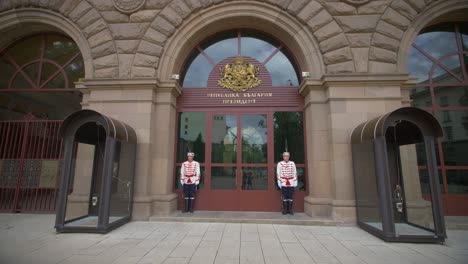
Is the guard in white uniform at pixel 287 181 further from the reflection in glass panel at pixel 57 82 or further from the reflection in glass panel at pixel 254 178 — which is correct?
the reflection in glass panel at pixel 57 82

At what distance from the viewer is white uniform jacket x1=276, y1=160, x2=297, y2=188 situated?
760 centimetres

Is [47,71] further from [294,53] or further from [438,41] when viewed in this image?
[438,41]

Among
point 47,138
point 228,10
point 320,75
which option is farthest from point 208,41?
point 47,138

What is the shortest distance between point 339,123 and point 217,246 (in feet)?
15.7

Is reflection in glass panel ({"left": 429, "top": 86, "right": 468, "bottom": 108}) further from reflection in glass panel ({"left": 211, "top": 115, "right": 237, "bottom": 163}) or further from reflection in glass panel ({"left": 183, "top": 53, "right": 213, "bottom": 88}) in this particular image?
reflection in glass panel ({"left": 183, "top": 53, "right": 213, "bottom": 88})

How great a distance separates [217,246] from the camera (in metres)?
4.88

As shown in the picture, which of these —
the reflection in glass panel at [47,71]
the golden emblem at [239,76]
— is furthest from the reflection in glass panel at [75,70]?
the golden emblem at [239,76]

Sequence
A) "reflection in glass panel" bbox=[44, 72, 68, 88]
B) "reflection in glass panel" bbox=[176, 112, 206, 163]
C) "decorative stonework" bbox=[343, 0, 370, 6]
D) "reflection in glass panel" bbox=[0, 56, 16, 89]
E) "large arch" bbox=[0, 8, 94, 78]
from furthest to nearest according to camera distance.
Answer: "reflection in glass panel" bbox=[0, 56, 16, 89] < "reflection in glass panel" bbox=[44, 72, 68, 88] < "reflection in glass panel" bbox=[176, 112, 206, 163] < "large arch" bbox=[0, 8, 94, 78] < "decorative stonework" bbox=[343, 0, 370, 6]

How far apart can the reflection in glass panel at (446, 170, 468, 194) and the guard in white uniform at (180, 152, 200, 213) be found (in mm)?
7769

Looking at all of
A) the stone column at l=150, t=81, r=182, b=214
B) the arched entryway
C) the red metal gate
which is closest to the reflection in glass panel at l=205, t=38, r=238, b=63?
the arched entryway

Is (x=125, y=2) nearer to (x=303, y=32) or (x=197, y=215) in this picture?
(x=303, y=32)

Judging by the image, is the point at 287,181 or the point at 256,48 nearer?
the point at 287,181

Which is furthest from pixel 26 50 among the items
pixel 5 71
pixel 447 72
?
pixel 447 72

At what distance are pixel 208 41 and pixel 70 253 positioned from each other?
293 inches
